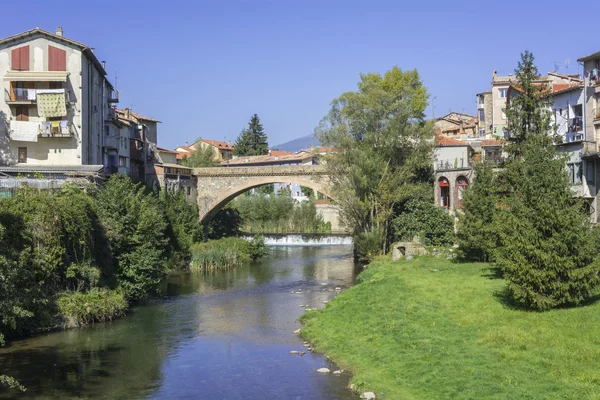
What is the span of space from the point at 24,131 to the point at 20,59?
5.16 m

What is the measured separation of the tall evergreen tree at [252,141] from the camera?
12138 cm

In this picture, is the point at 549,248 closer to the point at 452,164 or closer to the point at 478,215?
the point at 478,215

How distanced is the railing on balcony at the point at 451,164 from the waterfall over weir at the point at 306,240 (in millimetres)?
18078

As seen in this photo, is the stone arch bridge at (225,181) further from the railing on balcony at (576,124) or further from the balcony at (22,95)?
the railing on balcony at (576,124)

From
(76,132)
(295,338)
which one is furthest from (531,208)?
(76,132)

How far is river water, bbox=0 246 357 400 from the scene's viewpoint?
21000 millimetres

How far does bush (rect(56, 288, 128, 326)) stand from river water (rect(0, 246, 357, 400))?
63 cm

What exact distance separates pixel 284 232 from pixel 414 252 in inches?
1381

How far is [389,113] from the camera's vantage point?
2023 inches

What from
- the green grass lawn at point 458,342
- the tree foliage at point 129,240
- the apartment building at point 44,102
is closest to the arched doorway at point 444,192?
the green grass lawn at point 458,342

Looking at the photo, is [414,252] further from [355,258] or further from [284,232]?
[284,232]

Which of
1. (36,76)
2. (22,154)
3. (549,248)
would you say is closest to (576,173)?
(549,248)

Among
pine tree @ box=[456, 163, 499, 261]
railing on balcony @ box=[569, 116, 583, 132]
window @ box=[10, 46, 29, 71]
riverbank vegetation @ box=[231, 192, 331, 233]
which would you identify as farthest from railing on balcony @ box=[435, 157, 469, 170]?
window @ box=[10, 46, 29, 71]

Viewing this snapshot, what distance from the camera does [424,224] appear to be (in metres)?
49.1
